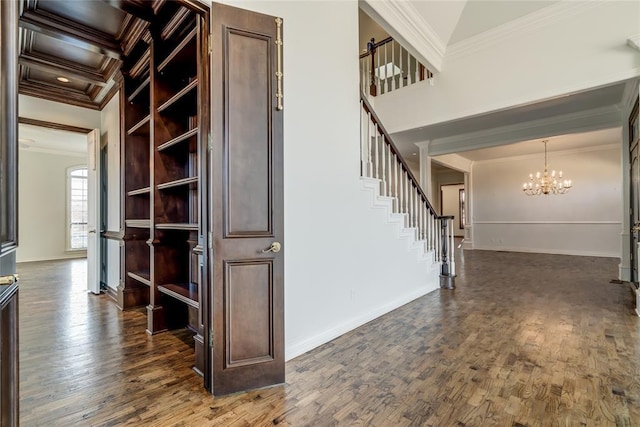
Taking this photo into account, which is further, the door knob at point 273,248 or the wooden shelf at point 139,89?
the wooden shelf at point 139,89

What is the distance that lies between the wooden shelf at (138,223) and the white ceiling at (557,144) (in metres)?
6.18

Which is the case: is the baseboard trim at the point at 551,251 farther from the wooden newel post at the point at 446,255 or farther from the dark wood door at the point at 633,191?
the wooden newel post at the point at 446,255

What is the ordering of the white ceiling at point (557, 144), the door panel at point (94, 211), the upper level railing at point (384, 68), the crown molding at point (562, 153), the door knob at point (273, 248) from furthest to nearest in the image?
the crown molding at point (562, 153), the white ceiling at point (557, 144), the upper level railing at point (384, 68), the door panel at point (94, 211), the door knob at point (273, 248)

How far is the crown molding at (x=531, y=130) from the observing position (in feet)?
16.5

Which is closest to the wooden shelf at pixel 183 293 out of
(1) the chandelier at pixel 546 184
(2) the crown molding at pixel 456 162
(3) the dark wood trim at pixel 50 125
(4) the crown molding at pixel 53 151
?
(3) the dark wood trim at pixel 50 125

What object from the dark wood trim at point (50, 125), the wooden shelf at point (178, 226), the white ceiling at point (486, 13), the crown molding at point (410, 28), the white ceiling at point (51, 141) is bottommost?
the wooden shelf at point (178, 226)

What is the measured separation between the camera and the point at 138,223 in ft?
11.0

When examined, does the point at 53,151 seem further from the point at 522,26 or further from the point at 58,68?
the point at 522,26

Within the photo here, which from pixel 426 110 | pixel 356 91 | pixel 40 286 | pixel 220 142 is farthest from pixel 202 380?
pixel 426 110

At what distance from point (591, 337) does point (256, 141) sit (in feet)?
10.6

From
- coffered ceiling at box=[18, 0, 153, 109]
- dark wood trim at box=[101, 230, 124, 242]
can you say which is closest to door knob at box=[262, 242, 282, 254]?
coffered ceiling at box=[18, 0, 153, 109]

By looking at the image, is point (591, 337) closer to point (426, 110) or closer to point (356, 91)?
point (356, 91)

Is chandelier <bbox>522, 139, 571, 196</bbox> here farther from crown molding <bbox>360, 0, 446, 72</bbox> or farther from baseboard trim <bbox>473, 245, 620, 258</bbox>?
crown molding <bbox>360, 0, 446, 72</bbox>

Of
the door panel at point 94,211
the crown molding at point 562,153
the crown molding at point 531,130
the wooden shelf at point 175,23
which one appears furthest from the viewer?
the crown molding at point 562,153
